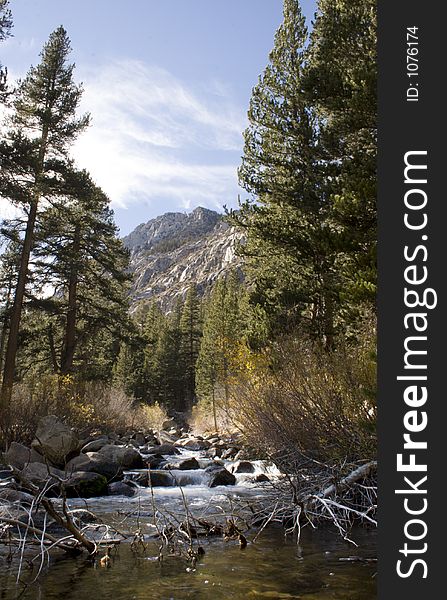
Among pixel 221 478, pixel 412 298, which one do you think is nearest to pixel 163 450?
pixel 221 478

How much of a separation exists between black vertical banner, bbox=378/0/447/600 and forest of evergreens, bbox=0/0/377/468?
3.81 m

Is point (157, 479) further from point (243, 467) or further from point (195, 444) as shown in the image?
point (195, 444)

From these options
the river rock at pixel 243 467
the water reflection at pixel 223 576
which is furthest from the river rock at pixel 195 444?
the water reflection at pixel 223 576

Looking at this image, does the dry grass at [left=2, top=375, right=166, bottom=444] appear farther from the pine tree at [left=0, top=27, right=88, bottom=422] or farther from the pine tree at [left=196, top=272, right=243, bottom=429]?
the pine tree at [left=196, top=272, right=243, bottom=429]

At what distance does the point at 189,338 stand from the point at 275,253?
4532cm

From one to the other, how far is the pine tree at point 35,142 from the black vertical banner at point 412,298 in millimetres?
13519

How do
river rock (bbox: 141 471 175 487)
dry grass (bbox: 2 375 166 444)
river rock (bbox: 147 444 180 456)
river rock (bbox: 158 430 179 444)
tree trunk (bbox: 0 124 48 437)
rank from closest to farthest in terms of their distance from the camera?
1. river rock (bbox: 141 471 175 487)
2. tree trunk (bbox: 0 124 48 437)
3. dry grass (bbox: 2 375 166 444)
4. river rock (bbox: 147 444 180 456)
5. river rock (bbox: 158 430 179 444)

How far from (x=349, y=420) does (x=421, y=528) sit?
6.92 m

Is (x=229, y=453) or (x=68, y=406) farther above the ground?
(x=68, y=406)

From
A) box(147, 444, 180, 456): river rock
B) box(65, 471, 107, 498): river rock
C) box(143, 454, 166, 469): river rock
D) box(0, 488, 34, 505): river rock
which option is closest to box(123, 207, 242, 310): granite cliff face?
box(147, 444, 180, 456): river rock

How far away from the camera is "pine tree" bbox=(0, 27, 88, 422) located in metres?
15.2

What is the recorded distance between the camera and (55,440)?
13.4 metres

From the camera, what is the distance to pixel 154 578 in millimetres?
5625

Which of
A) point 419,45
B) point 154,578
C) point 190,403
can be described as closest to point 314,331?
point 154,578
